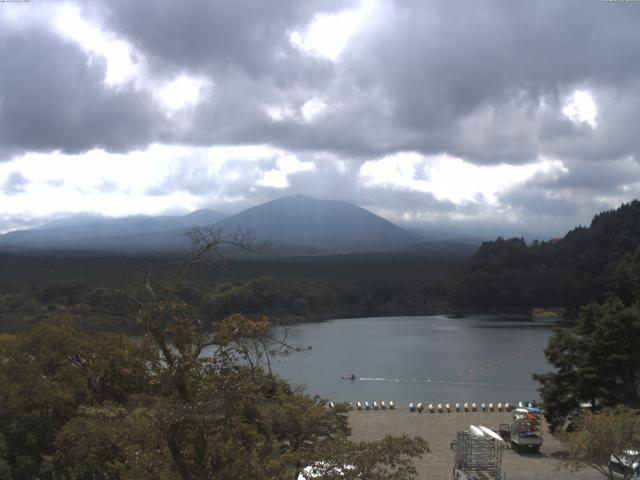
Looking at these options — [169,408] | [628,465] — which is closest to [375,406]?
[628,465]

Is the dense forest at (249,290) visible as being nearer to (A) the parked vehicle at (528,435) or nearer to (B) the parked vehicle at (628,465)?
(A) the parked vehicle at (528,435)

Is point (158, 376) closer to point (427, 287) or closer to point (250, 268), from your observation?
point (427, 287)

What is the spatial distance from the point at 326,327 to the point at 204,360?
48.5m

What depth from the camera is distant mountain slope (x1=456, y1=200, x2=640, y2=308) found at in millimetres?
62500

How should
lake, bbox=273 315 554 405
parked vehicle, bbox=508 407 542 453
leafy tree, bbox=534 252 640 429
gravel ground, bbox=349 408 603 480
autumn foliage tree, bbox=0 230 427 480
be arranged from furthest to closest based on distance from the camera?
lake, bbox=273 315 554 405
parked vehicle, bbox=508 407 542 453
leafy tree, bbox=534 252 640 429
gravel ground, bbox=349 408 603 480
autumn foliage tree, bbox=0 230 427 480

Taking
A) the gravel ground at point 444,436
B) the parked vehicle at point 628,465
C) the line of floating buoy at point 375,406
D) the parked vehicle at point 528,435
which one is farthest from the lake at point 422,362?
the parked vehicle at point 628,465

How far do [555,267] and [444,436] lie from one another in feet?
168

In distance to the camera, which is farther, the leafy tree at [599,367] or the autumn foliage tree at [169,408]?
the leafy tree at [599,367]

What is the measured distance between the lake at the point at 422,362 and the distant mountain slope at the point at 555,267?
33.2 feet

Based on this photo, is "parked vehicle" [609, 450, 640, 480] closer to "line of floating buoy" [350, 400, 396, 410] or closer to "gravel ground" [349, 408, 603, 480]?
"gravel ground" [349, 408, 603, 480]

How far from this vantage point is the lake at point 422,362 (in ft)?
91.6

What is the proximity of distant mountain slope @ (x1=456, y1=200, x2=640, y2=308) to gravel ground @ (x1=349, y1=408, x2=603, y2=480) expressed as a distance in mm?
43156

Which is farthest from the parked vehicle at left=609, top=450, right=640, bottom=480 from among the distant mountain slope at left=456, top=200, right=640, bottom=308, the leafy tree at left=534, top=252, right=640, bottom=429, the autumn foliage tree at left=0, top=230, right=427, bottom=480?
the distant mountain slope at left=456, top=200, right=640, bottom=308

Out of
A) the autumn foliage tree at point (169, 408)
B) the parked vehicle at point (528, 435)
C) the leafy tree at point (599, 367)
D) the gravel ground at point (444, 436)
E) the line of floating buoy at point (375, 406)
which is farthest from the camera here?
the line of floating buoy at point (375, 406)
